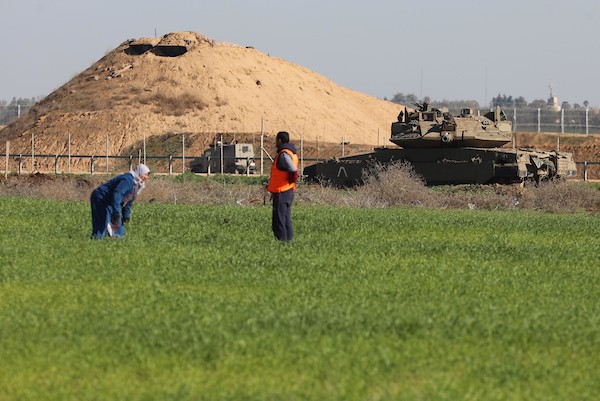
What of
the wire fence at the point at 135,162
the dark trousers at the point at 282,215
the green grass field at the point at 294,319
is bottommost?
the wire fence at the point at 135,162

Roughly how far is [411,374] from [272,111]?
8008 centimetres

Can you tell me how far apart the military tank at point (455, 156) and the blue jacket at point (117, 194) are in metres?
22.1

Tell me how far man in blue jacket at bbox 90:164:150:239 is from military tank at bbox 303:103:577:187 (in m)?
21.9

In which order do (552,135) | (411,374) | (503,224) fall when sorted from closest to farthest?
(411,374) < (503,224) < (552,135)

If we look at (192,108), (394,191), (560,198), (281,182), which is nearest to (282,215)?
(281,182)

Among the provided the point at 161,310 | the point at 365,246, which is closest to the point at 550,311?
the point at 161,310

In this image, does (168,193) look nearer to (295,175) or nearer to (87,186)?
(87,186)

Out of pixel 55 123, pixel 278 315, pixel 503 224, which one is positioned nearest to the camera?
pixel 278 315

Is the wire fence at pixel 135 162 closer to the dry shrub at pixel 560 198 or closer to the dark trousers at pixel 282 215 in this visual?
the dry shrub at pixel 560 198

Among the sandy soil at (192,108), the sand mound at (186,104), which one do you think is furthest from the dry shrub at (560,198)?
the sand mound at (186,104)

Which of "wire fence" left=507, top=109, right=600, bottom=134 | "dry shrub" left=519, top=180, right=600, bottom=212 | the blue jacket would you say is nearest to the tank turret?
"dry shrub" left=519, top=180, right=600, bottom=212

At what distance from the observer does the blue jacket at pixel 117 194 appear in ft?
59.9

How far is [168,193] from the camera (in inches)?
1446

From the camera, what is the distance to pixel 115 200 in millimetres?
18203
